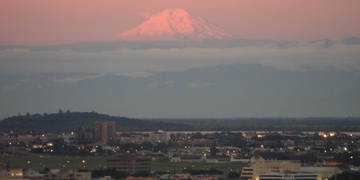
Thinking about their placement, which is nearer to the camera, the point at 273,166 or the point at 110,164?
the point at 273,166

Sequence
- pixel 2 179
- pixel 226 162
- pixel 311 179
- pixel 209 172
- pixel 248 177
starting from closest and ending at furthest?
pixel 2 179 < pixel 311 179 < pixel 248 177 < pixel 209 172 < pixel 226 162

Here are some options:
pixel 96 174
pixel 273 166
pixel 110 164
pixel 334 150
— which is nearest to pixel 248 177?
pixel 273 166

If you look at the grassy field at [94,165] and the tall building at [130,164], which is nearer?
the tall building at [130,164]

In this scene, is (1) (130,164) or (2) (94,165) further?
(2) (94,165)

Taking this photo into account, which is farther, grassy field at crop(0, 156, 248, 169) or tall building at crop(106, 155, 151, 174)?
grassy field at crop(0, 156, 248, 169)

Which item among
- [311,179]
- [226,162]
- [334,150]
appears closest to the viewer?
[311,179]

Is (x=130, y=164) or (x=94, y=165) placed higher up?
(x=130, y=164)

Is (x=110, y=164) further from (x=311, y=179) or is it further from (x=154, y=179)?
(x=311, y=179)
